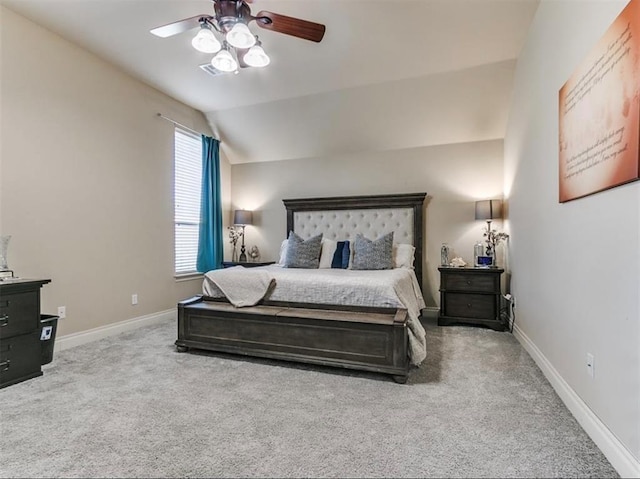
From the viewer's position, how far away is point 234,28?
7.00 ft

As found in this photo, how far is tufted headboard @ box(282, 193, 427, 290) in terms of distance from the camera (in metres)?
4.67

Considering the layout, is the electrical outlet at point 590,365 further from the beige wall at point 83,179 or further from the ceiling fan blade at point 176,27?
the beige wall at point 83,179

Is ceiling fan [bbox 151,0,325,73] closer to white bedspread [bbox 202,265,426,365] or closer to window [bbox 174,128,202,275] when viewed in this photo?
white bedspread [bbox 202,265,426,365]

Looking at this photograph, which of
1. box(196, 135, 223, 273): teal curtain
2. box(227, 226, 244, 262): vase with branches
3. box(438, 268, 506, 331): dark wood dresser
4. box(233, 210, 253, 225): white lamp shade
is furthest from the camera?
box(227, 226, 244, 262): vase with branches

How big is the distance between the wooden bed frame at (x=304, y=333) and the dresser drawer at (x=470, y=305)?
1.71m

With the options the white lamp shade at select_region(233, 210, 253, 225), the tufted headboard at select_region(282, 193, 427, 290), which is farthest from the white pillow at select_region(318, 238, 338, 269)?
the white lamp shade at select_region(233, 210, 253, 225)

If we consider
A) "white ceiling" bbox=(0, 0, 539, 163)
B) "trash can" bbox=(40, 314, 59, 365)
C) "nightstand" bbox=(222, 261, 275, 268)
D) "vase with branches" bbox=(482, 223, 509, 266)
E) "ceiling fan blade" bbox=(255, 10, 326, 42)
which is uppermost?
"white ceiling" bbox=(0, 0, 539, 163)

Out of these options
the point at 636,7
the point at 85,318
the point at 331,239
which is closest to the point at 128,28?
the point at 85,318

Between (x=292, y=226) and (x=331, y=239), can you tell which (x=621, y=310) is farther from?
(x=292, y=226)

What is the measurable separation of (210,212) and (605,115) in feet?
14.9

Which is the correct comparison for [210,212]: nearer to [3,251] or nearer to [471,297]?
[3,251]

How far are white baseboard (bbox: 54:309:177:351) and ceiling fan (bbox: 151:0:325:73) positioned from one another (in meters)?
2.86

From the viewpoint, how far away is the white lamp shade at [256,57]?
7.90 feet

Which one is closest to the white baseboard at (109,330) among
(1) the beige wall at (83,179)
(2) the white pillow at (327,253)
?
(1) the beige wall at (83,179)
